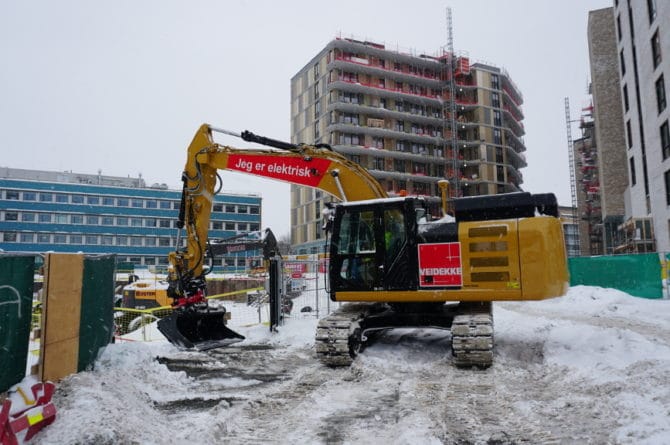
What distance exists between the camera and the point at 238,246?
14.7 m

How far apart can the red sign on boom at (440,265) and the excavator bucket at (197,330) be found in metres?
4.80

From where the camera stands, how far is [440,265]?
28.0 feet

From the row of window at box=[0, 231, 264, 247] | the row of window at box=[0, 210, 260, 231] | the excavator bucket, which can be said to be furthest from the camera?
the row of window at box=[0, 210, 260, 231]

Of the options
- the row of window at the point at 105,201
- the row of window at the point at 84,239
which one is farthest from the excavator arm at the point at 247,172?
the row of window at the point at 84,239

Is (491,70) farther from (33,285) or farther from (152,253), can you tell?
(33,285)

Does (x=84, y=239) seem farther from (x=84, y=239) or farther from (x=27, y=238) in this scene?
(x=27, y=238)

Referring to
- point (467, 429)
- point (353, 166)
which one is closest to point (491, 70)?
point (353, 166)

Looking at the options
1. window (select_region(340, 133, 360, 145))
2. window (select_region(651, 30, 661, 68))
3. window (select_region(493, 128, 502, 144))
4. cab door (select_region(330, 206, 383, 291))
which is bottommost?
cab door (select_region(330, 206, 383, 291))

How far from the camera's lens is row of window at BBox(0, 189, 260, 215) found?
74.9 meters

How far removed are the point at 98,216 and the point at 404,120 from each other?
50532 mm

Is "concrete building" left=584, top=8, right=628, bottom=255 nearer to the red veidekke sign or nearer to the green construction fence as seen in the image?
the green construction fence

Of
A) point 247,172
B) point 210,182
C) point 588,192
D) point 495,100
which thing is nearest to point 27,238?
point 495,100

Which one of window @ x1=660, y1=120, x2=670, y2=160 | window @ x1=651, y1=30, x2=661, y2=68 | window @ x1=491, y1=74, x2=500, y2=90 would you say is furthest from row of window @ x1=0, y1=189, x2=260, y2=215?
window @ x1=660, y1=120, x2=670, y2=160

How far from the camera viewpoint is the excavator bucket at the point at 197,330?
10.1 meters
